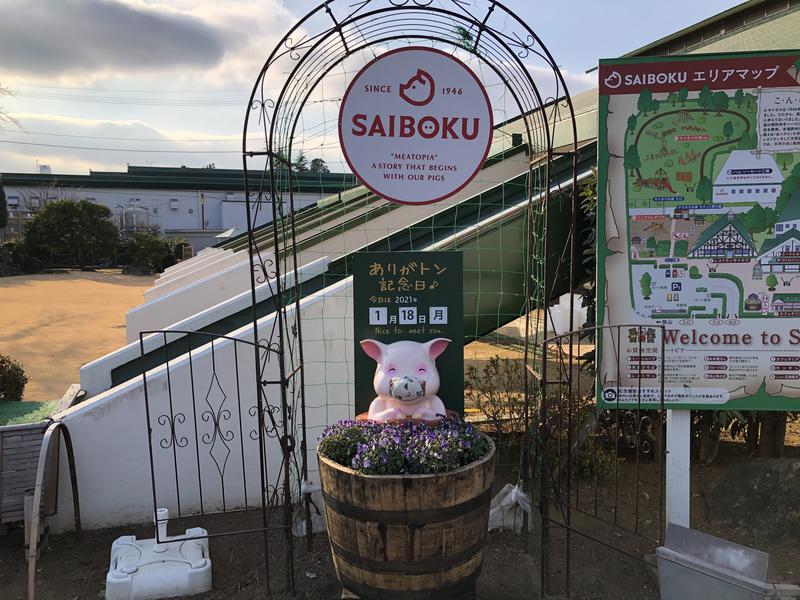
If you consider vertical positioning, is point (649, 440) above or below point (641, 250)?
below

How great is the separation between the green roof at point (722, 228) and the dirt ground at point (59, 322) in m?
7.32

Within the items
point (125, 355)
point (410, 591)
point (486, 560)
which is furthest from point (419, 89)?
point (125, 355)

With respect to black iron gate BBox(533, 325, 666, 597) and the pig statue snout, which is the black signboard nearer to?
the pig statue snout

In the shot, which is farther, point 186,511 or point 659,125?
point 186,511

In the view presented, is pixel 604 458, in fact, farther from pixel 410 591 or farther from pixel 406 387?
pixel 410 591

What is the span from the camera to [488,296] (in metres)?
4.79

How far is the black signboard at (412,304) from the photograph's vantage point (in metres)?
3.64

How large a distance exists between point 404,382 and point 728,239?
208cm

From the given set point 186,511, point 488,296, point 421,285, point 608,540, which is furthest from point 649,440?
point 186,511

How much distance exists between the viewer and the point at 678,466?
12.0ft

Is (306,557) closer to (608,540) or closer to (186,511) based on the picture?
(186,511)

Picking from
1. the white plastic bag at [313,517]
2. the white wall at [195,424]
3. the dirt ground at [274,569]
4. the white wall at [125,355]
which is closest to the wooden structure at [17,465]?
the white wall at [195,424]

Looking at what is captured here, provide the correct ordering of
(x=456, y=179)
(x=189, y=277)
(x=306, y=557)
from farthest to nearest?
(x=189, y=277) → (x=306, y=557) → (x=456, y=179)

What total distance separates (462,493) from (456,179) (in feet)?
5.71
